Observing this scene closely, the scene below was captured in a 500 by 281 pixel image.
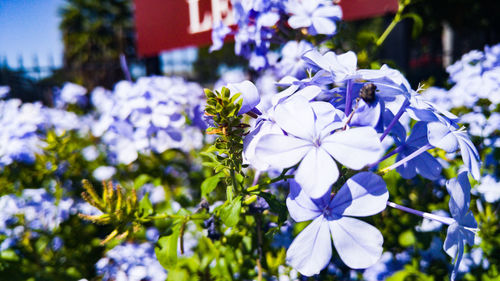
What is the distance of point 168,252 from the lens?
0.83 metres

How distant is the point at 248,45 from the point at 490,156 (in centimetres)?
106

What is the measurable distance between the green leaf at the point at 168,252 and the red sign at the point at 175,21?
309 cm

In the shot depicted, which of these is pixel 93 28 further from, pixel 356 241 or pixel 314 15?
pixel 356 241

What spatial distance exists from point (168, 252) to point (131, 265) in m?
0.62

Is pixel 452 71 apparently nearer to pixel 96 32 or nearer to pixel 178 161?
pixel 178 161

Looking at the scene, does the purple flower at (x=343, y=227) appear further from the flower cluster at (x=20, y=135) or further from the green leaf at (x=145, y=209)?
the flower cluster at (x=20, y=135)

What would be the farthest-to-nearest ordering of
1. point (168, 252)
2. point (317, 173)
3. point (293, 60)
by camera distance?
point (293, 60) < point (168, 252) < point (317, 173)

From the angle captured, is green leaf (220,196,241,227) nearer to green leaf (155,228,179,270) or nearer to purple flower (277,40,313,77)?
green leaf (155,228,179,270)

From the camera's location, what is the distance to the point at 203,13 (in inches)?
157

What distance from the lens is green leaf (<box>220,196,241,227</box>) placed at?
698 mm

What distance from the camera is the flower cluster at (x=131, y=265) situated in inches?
49.9

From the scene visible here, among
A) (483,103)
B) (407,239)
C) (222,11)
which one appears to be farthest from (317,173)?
(222,11)

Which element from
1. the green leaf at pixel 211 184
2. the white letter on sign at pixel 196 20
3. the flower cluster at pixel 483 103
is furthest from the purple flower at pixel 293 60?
the white letter on sign at pixel 196 20

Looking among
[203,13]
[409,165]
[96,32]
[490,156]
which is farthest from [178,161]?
[96,32]
